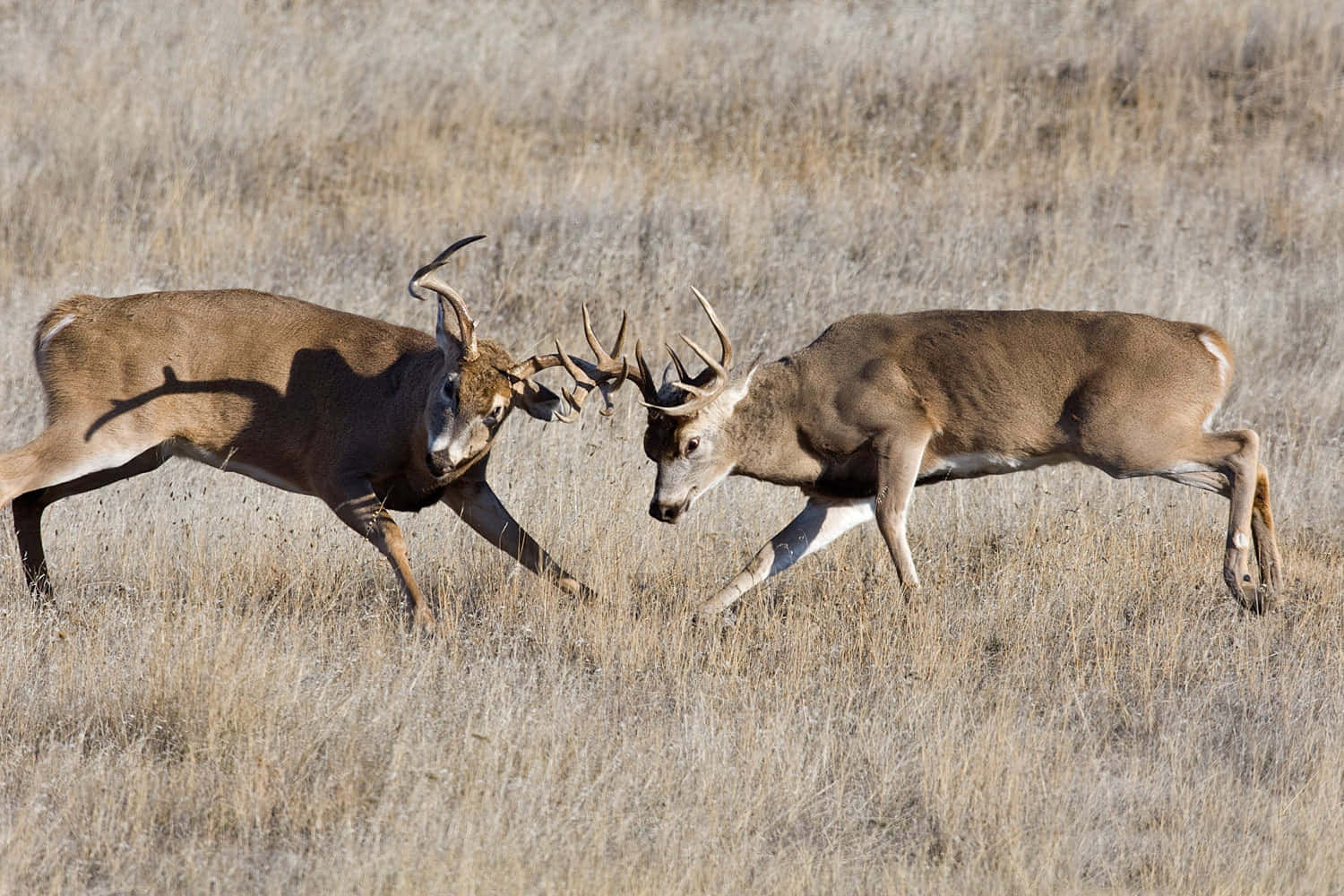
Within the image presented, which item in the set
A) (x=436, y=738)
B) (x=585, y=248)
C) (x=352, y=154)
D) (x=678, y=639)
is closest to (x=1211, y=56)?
(x=585, y=248)

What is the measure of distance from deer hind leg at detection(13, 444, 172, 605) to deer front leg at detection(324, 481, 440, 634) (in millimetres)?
1012

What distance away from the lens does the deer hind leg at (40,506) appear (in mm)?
7816

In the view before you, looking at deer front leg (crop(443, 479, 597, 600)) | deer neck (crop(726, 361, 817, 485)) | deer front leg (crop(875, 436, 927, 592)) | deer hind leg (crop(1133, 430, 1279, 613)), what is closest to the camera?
deer hind leg (crop(1133, 430, 1279, 613))

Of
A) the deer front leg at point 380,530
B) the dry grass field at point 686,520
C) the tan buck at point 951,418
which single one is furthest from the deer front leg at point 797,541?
the deer front leg at point 380,530

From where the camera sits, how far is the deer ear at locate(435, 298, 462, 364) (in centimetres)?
734

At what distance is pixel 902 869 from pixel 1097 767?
1.19 meters

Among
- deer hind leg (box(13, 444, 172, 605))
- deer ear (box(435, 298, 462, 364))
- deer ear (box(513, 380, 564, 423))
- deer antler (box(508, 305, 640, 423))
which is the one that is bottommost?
deer hind leg (box(13, 444, 172, 605))

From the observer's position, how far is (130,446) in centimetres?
755

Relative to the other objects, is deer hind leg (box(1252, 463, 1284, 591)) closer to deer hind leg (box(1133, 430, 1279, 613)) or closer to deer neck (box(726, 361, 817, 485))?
deer hind leg (box(1133, 430, 1279, 613))

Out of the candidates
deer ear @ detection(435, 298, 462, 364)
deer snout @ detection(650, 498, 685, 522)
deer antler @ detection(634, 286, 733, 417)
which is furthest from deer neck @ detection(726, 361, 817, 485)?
deer ear @ detection(435, 298, 462, 364)

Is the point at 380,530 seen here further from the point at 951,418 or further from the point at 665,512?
the point at 951,418

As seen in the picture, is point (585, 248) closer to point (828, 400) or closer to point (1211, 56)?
point (828, 400)

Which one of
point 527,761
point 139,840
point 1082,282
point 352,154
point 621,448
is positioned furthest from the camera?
point 352,154

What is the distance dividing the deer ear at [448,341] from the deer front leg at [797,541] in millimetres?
1666
